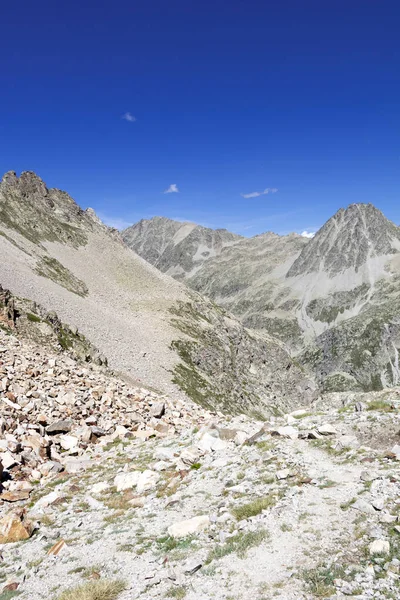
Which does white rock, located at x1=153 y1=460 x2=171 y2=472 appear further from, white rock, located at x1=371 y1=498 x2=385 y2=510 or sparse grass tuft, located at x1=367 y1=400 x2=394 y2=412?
sparse grass tuft, located at x1=367 y1=400 x2=394 y2=412

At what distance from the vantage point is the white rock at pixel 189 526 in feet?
32.8

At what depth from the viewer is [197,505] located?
11.8 meters

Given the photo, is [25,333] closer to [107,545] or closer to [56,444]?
[56,444]

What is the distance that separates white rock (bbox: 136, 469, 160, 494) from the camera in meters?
13.8

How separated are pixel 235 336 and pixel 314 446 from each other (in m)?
104

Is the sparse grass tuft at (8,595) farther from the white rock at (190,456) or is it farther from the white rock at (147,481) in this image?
the white rock at (190,456)

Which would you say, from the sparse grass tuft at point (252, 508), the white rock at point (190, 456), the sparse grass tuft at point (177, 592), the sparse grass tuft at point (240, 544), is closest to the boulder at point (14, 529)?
the white rock at point (190, 456)

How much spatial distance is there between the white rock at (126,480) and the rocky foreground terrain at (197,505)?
6 cm

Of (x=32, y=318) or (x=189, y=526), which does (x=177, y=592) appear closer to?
(x=189, y=526)

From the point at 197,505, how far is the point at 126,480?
404 centimetres

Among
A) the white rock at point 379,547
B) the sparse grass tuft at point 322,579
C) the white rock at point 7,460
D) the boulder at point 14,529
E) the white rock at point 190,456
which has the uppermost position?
the white rock at point 379,547

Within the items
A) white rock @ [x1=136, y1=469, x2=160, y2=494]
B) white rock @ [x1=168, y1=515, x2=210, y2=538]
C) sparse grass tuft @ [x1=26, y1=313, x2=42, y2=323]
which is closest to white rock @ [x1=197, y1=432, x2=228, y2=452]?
white rock @ [x1=136, y1=469, x2=160, y2=494]

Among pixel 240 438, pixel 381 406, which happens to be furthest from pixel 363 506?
pixel 381 406

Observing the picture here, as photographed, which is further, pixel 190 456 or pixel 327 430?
pixel 190 456
